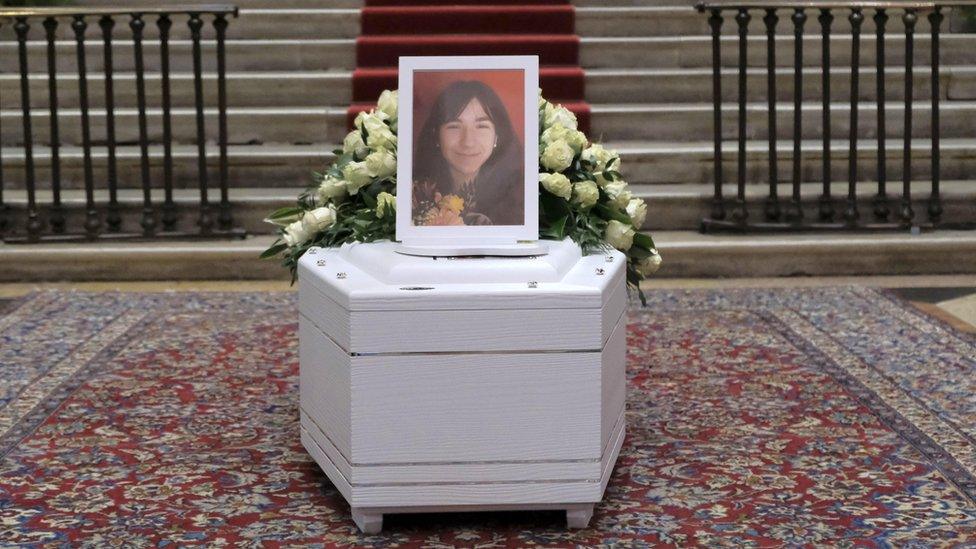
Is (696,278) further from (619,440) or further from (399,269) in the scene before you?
(399,269)

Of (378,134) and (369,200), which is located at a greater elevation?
(378,134)

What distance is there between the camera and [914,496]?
288 cm

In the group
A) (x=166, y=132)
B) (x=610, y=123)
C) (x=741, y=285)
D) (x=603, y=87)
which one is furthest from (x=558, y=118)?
(x=603, y=87)

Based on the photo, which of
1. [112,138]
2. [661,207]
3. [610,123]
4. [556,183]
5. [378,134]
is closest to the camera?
[556,183]

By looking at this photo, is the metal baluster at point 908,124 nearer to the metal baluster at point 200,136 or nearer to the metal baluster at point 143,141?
the metal baluster at point 200,136

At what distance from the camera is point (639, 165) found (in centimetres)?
614

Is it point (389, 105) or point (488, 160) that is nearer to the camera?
point (488, 160)

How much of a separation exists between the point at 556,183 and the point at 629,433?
2.22ft

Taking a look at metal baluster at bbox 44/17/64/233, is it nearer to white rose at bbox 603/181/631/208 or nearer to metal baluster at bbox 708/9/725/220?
metal baluster at bbox 708/9/725/220

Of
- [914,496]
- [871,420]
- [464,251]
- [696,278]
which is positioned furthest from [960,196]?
[464,251]

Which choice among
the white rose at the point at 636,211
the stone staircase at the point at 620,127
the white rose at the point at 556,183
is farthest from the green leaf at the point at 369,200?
the stone staircase at the point at 620,127

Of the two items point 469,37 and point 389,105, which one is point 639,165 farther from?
point 389,105

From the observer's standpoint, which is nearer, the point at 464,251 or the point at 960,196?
the point at 464,251

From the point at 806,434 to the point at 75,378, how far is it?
193cm
